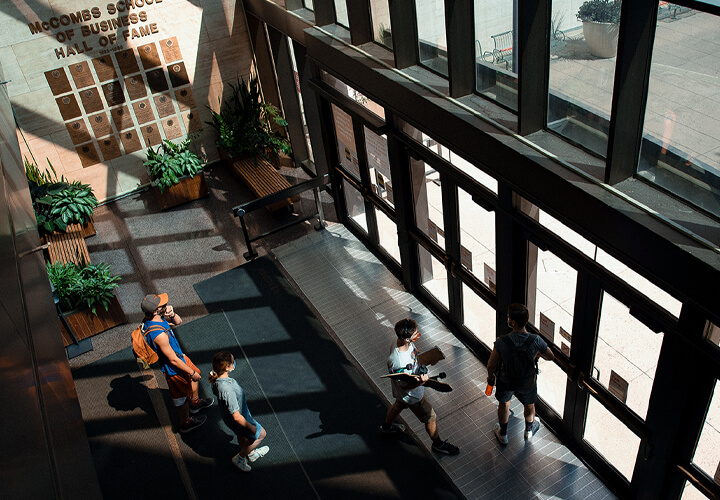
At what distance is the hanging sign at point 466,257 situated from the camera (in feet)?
22.2

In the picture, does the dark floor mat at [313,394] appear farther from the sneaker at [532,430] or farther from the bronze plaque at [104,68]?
the bronze plaque at [104,68]

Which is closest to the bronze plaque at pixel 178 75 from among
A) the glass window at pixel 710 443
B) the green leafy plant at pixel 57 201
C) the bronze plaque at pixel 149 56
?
the bronze plaque at pixel 149 56

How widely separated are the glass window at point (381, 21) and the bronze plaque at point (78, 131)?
5826mm

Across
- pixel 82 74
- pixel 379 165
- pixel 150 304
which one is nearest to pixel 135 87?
pixel 82 74

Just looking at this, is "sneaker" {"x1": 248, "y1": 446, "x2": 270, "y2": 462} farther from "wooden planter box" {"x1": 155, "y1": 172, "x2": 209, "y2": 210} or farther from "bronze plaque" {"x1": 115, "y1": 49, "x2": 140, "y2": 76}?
"bronze plaque" {"x1": 115, "y1": 49, "x2": 140, "y2": 76}

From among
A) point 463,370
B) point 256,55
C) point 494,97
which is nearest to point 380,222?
point 463,370

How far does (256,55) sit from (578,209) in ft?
26.1

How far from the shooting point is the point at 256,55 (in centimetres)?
1109

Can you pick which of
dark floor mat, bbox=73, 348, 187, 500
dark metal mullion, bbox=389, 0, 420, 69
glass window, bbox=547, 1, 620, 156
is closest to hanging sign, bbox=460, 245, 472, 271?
dark metal mullion, bbox=389, 0, 420, 69

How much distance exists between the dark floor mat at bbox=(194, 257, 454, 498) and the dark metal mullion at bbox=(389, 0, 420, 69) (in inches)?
131

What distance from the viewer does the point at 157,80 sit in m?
10.7

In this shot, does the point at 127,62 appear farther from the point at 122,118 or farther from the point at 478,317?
the point at 478,317

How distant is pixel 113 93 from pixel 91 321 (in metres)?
4.14

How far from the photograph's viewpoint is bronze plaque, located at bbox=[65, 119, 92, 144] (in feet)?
34.4
